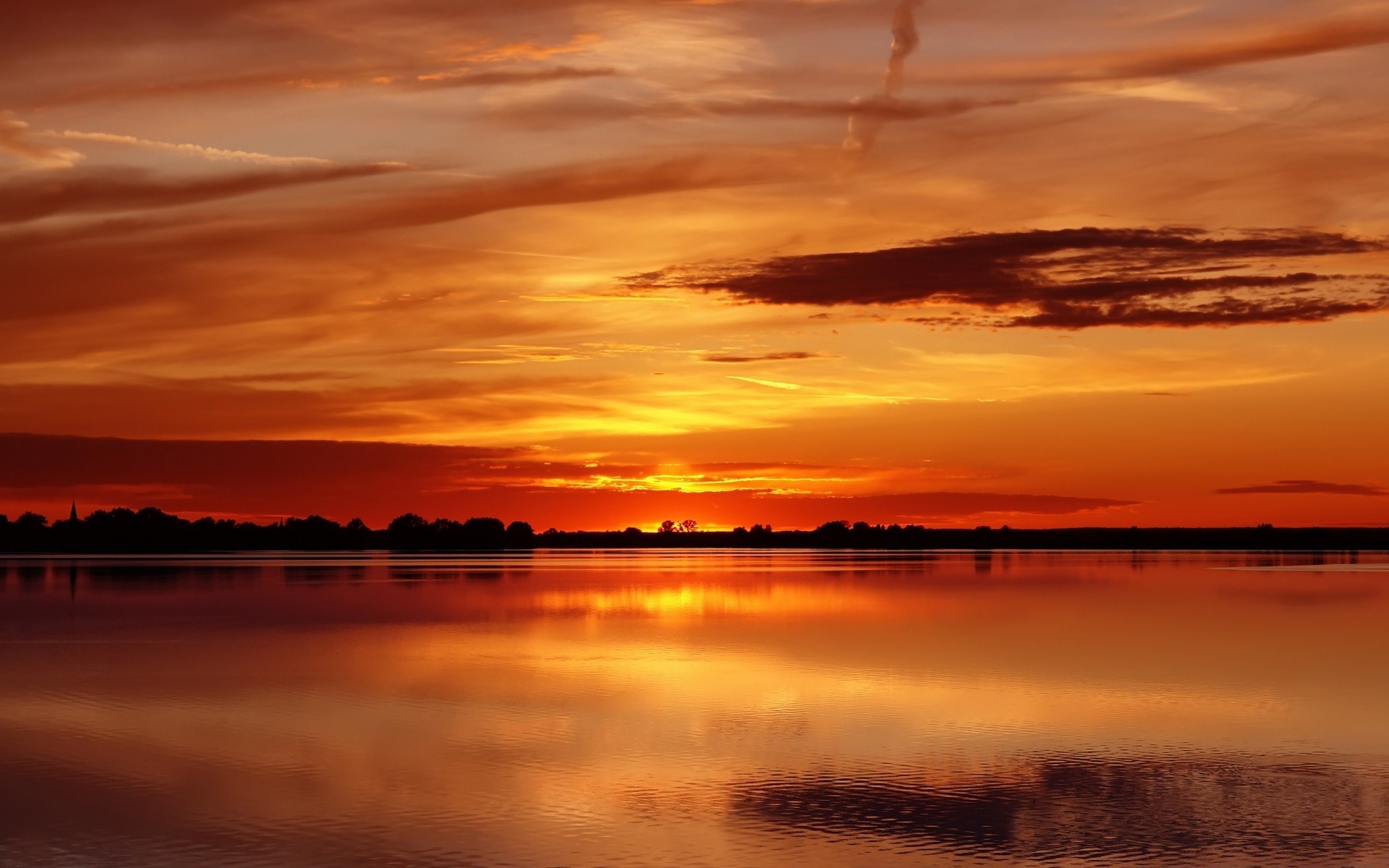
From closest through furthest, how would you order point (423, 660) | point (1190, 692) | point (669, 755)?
1. point (669, 755)
2. point (1190, 692)
3. point (423, 660)

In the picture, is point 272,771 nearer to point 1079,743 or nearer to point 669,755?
point 669,755

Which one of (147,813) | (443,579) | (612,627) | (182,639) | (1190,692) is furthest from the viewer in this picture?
(443,579)

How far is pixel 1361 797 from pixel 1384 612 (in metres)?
42.8

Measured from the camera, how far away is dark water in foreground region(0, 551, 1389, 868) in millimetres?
18719

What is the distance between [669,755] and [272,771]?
6.37 metres

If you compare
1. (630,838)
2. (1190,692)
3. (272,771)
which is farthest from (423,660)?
(630,838)

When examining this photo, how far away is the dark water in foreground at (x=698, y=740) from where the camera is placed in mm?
18719

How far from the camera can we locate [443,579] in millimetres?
104625

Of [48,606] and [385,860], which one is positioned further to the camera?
[48,606]

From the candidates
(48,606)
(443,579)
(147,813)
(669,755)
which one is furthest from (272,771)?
(443,579)

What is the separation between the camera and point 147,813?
2044 cm

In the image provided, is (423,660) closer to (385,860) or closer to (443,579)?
(385,860)

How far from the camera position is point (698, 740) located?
2655 cm

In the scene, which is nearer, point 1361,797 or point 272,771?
point 1361,797
